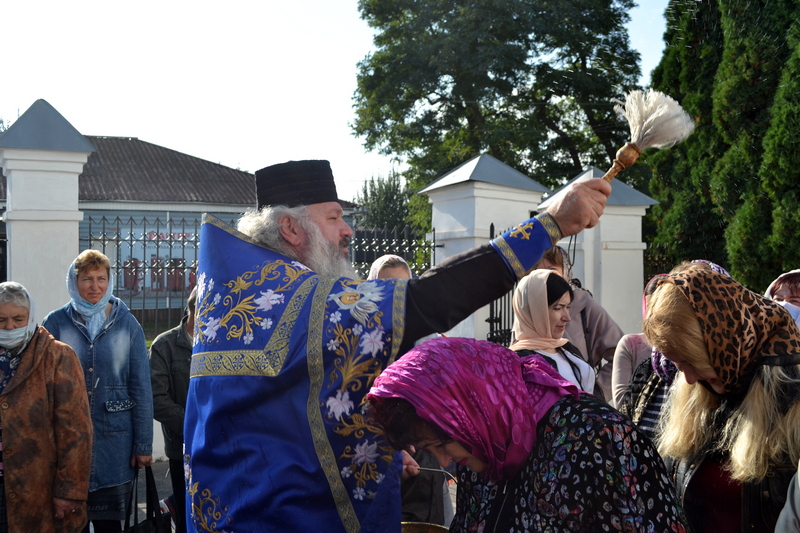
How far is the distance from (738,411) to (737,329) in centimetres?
24

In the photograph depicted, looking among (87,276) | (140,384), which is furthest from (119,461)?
(87,276)

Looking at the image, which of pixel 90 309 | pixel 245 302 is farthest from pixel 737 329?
pixel 90 309

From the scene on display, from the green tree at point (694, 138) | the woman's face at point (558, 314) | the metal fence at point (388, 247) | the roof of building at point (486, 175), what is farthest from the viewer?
the green tree at point (694, 138)

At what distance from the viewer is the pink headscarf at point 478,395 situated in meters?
1.56

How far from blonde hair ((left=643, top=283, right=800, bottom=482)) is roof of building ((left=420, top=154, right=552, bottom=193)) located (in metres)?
5.04

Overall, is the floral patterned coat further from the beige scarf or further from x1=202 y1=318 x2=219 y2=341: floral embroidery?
the beige scarf

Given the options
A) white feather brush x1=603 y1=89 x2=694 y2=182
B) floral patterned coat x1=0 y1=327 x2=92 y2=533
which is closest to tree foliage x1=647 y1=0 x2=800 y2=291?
white feather brush x1=603 y1=89 x2=694 y2=182

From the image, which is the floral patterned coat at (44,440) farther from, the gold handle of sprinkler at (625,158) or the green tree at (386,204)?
the green tree at (386,204)

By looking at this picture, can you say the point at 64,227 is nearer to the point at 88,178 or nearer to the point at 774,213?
the point at 774,213

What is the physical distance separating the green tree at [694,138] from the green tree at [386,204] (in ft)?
58.2

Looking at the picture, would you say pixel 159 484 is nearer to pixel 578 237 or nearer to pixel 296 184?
pixel 296 184

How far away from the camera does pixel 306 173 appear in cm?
249

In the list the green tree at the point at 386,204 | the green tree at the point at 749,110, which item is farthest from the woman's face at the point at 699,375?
the green tree at the point at 386,204

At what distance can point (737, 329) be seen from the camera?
1.84 m
